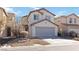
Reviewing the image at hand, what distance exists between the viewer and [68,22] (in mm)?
5652

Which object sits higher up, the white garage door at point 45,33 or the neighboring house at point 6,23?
the neighboring house at point 6,23

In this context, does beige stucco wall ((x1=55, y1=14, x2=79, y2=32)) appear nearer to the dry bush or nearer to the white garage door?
the white garage door

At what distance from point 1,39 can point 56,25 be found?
4.08 ft

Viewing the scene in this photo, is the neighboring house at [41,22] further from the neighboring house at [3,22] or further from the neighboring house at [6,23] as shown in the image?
the neighboring house at [3,22]

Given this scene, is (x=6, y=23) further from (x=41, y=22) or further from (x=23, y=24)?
(x=41, y=22)

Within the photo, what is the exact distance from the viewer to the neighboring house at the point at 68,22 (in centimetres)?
534

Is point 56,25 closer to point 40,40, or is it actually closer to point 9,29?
point 40,40

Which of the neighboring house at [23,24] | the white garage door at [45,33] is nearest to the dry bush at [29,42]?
the white garage door at [45,33]

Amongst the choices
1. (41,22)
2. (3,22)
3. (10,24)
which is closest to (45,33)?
(41,22)

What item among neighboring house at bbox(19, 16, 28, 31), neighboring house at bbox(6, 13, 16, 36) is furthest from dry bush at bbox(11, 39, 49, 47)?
neighboring house at bbox(6, 13, 16, 36)

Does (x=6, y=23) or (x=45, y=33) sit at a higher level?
(x=6, y=23)

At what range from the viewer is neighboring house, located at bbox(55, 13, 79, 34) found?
5341mm

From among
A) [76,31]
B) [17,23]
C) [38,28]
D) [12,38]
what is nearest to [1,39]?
[12,38]
